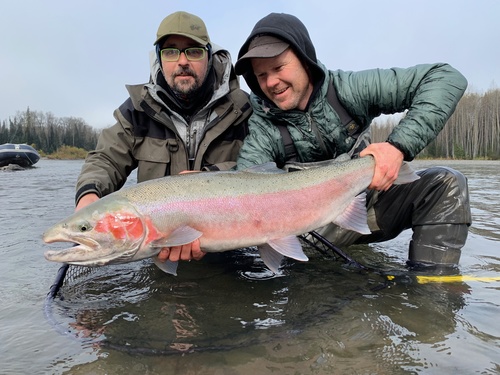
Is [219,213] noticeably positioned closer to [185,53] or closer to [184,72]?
[184,72]

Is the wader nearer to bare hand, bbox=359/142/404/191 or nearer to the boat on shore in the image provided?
bare hand, bbox=359/142/404/191

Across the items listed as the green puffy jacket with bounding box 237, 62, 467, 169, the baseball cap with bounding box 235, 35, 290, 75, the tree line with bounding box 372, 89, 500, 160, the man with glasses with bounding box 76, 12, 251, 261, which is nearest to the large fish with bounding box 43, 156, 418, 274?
the green puffy jacket with bounding box 237, 62, 467, 169

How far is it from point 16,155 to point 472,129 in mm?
49366

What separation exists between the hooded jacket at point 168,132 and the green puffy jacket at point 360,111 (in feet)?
1.47

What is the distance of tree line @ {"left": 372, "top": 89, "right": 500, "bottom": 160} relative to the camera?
50.4m

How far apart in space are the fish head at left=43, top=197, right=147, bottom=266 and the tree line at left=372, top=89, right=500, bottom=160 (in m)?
51.9

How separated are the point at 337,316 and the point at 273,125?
6.06 feet

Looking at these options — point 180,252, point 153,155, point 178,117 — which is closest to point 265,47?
point 178,117

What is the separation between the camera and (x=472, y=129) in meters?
52.6

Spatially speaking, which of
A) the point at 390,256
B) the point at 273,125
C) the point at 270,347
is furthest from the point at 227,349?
the point at 390,256

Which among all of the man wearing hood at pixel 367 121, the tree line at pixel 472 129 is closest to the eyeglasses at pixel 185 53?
the man wearing hood at pixel 367 121

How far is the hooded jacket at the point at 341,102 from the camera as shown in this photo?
3.26m

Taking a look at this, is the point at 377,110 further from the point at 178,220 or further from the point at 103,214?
the point at 103,214

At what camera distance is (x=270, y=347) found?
2104 millimetres
